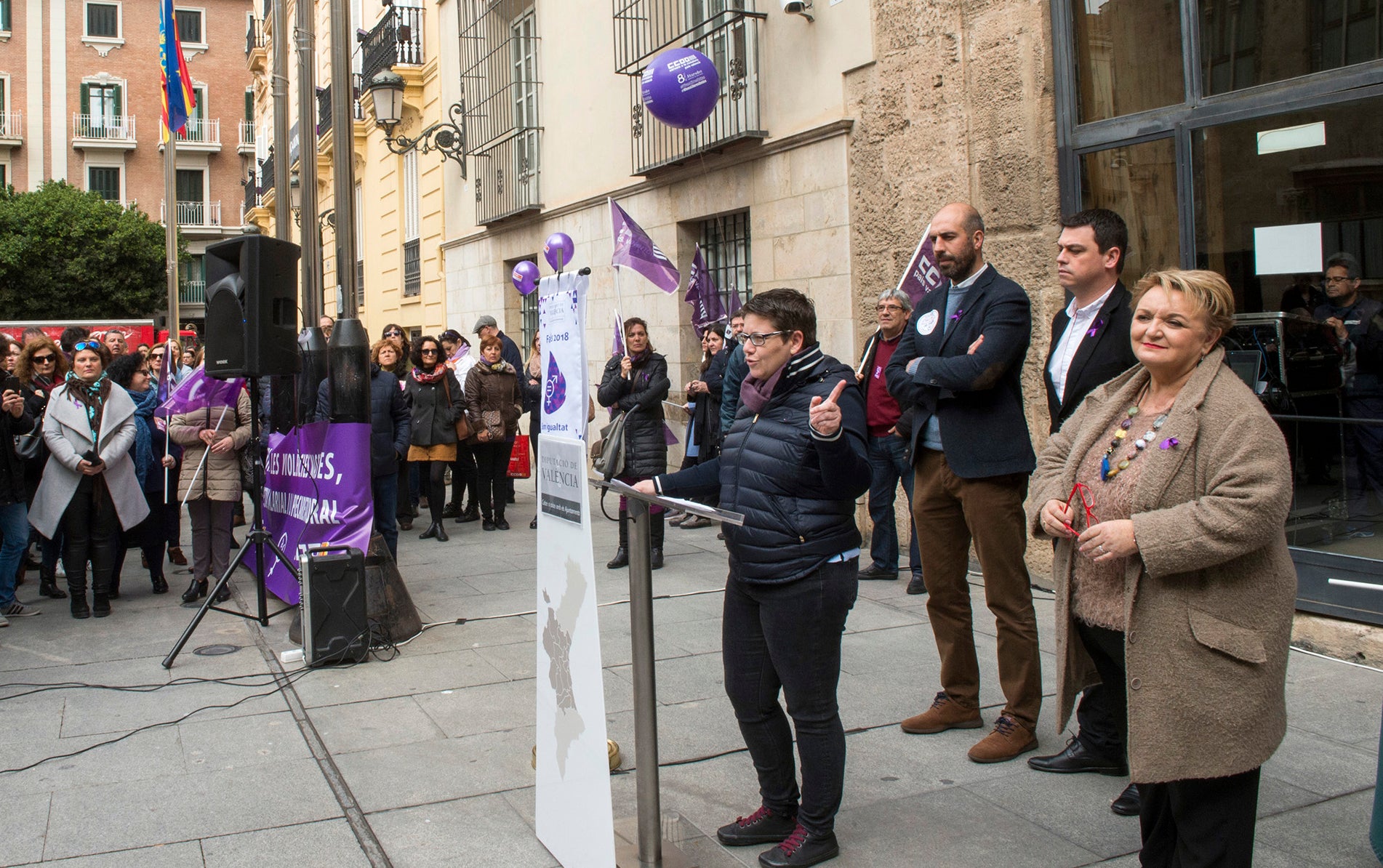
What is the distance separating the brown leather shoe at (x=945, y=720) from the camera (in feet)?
15.3

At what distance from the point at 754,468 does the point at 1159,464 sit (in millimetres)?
1164

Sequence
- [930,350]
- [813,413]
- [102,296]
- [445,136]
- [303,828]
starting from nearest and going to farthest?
1. [813,413]
2. [303,828]
3. [930,350]
4. [445,136]
5. [102,296]

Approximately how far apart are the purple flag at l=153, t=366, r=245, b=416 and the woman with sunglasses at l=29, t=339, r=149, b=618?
286 millimetres

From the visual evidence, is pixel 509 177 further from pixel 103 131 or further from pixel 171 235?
pixel 103 131

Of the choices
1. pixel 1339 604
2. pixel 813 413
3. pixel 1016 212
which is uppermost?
pixel 1016 212

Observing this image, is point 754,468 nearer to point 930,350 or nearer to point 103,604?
point 930,350

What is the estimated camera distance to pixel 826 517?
3395 mm

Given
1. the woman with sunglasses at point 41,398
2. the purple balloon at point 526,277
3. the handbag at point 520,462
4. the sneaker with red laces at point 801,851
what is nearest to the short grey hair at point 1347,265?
the sneaker with red laces at point 801,851

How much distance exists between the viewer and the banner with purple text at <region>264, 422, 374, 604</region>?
6.67 m

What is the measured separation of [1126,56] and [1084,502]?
5090 mm

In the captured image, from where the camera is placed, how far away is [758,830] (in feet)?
12.0

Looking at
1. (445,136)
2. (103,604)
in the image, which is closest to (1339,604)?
(103,604)

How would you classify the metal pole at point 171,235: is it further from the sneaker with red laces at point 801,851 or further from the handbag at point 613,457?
the sneaker with red laces at point 801,851

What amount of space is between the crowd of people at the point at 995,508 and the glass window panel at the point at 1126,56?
5.70ft
